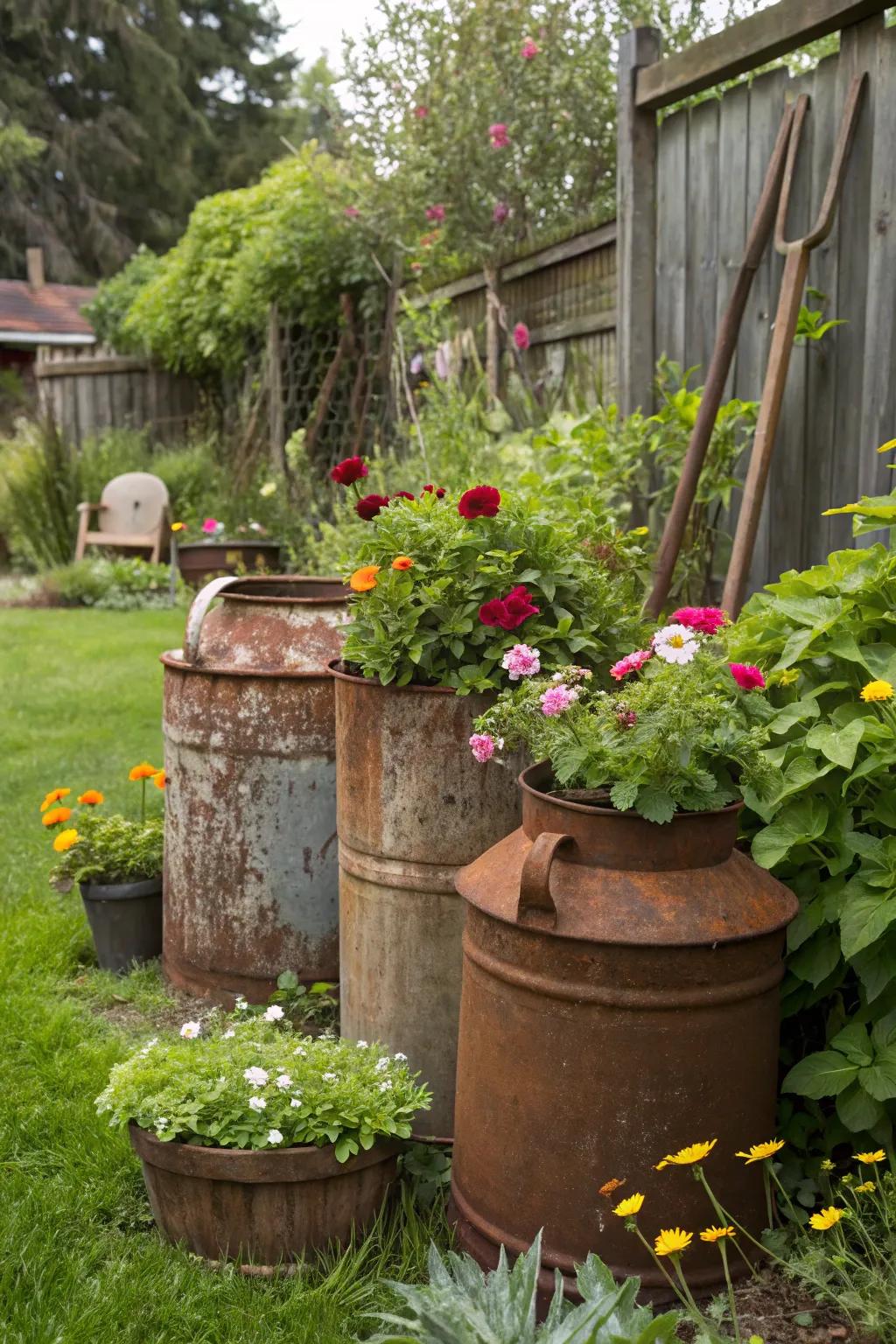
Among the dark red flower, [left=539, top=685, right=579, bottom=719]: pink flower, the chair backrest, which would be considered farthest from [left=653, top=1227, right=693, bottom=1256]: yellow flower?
the chair backrest

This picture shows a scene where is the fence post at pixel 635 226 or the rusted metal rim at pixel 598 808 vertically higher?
the fence post at pixel 635 226

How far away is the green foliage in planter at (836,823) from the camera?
2.13 metres

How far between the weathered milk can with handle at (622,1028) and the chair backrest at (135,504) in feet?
29.9

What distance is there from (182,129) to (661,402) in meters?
21.9

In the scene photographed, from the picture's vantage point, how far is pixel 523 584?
2.69 m

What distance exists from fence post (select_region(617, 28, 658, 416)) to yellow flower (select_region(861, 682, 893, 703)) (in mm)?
2438

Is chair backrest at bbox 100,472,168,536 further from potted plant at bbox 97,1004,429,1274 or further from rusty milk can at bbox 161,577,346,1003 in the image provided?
potted plant at bbox 97,1004,429,1274

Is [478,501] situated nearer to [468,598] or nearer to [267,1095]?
[468,598]

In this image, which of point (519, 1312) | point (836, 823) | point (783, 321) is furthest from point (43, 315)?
point (519, 1312)

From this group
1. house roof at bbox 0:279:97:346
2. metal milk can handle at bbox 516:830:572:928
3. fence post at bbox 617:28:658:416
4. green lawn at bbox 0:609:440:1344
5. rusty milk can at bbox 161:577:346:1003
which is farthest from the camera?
house roof at bbox 0:279:97:346

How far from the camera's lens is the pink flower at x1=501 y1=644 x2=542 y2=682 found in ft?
7.80

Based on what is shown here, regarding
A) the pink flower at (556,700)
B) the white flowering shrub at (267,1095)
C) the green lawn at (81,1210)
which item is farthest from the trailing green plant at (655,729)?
the green lawn at (81,1210)

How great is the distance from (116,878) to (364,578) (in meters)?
1.55

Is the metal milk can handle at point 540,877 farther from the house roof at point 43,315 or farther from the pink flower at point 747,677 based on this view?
the house roof at point 43,315
